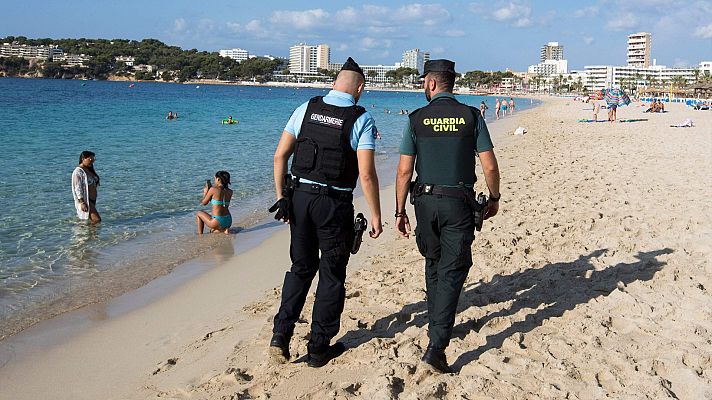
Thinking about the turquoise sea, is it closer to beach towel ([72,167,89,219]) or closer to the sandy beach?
beach towel ([72,167,89,219])

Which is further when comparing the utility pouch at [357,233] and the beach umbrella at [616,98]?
the beach umbrella at [616,98]

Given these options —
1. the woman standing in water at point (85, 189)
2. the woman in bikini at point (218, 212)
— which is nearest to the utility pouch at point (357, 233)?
the woman in bikini at point (218, 212)

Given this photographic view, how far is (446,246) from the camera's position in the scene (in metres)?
4.00

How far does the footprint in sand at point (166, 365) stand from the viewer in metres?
4.40

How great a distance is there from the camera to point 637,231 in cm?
742

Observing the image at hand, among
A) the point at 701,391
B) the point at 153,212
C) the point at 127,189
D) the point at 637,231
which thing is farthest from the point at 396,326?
the point at 127,189

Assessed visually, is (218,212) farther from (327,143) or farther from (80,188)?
(327,143)

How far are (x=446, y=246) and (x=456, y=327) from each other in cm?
105

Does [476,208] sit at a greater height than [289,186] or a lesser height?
lesser

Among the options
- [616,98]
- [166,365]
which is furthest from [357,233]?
[616,98]

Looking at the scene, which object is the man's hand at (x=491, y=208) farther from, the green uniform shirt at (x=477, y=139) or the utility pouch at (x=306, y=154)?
the utility pouch at (x=306, y=154)

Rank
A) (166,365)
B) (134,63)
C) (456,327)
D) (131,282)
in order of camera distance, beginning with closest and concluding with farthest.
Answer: (166,365), (456,327), (131,282), (134,63)

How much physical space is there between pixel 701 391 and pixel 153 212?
945cm

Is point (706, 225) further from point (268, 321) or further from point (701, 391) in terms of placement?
point (268, 321)
